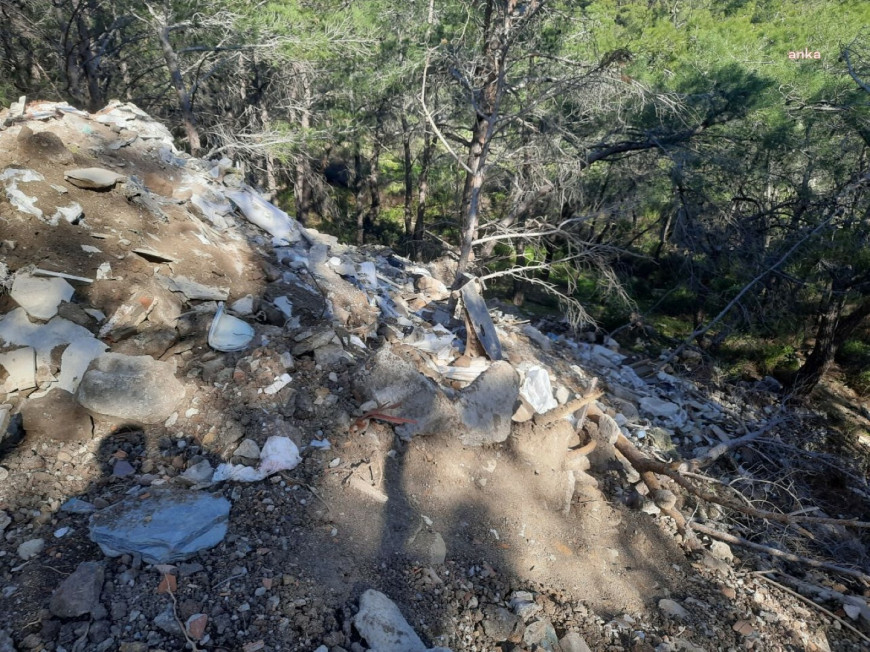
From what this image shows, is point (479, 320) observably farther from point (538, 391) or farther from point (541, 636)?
point (541, 636)

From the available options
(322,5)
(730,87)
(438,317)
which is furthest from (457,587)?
(322,5)

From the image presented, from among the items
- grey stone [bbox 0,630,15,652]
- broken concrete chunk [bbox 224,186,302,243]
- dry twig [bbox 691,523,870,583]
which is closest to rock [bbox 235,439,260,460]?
grey stone [bbox 0,630,15,652]

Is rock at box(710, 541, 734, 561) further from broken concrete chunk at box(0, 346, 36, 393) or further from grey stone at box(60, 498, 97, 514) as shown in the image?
broken concrete chunk at box(0, 346, 36, 393)

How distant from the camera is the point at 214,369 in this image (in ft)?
10.6

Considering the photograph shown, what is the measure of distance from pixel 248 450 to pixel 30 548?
1002 mm

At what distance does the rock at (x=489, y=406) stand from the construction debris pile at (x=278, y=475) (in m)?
0.02

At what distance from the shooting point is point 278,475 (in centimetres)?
278

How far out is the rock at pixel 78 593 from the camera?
6.38 ft

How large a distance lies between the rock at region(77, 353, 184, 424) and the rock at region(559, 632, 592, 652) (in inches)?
99.7

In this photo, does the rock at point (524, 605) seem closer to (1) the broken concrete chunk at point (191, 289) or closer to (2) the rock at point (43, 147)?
(1) the broken concrete chunk at point (191, 289)

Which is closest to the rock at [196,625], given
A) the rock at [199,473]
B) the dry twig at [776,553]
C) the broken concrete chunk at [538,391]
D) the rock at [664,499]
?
the rock at [199,473]

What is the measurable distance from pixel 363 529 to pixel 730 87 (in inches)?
288

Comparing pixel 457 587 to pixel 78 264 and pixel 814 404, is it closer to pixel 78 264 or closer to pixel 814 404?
pixel 78 264

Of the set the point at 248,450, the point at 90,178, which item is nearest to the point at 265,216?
the point at 90,178
